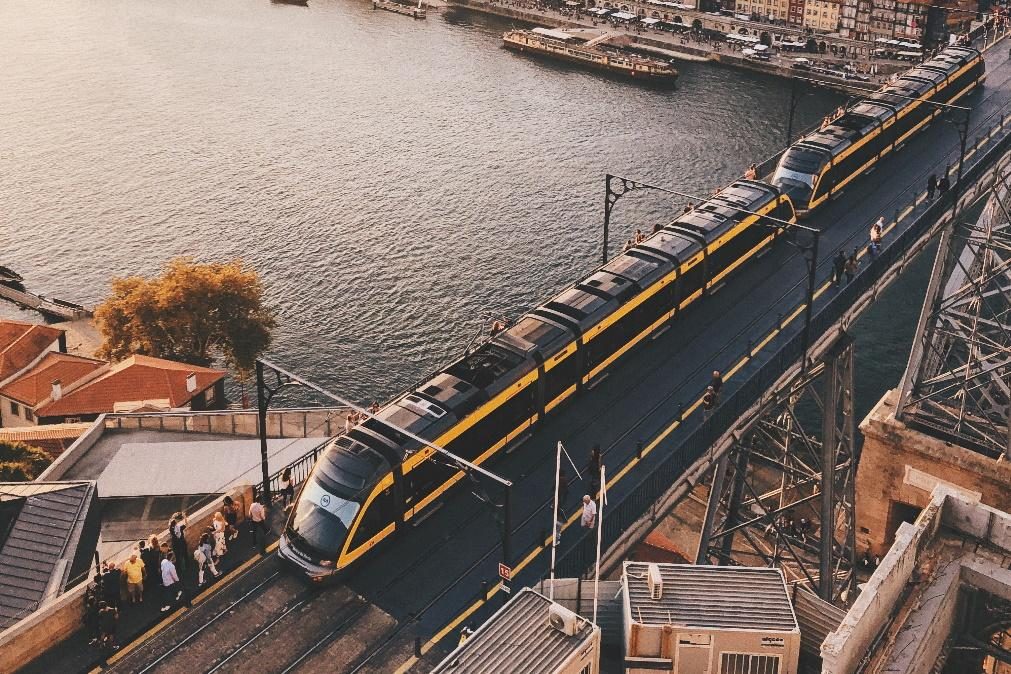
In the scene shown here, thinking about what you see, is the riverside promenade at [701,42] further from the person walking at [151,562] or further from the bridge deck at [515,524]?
the person walking at [151,562]

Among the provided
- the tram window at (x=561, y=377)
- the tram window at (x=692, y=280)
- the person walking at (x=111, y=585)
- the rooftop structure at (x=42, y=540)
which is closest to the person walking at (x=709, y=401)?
the tram window at (x=561, y=377)

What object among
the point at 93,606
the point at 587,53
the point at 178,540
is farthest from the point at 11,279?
the point at 587,53

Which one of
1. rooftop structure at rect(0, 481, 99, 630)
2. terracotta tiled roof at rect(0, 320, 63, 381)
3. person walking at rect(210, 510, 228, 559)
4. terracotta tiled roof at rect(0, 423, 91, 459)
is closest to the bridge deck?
person walking at rect(210, 510, 228, 559)

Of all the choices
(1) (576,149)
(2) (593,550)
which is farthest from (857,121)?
(1) (576,149)

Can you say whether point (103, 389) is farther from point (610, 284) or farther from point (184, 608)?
point (184, 608)

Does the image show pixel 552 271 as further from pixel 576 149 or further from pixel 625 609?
pixel 625 609

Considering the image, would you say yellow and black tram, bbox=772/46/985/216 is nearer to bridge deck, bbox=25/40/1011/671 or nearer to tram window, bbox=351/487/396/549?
bridge deck, bbox=25/40/1011/671
